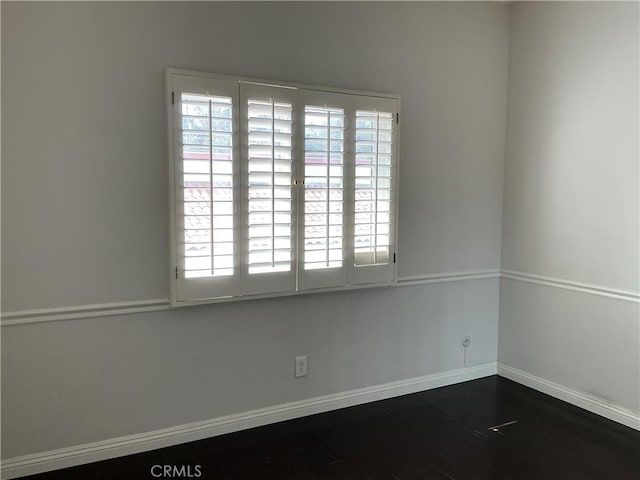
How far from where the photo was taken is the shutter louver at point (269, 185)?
2621mm

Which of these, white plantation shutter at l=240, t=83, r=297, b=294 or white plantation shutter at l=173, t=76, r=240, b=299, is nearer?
white plantation shutter at l=173, t=76, r=240, b=299

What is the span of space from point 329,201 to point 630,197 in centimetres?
176

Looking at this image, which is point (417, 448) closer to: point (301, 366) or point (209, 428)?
point (301, 366)

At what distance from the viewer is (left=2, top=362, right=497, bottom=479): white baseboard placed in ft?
7.67

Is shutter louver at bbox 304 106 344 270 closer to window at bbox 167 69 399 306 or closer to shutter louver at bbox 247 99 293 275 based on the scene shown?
window at bbox 167 69 399 306

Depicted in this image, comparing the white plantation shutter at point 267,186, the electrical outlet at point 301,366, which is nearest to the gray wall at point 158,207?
the electrical outlet at point 301,366

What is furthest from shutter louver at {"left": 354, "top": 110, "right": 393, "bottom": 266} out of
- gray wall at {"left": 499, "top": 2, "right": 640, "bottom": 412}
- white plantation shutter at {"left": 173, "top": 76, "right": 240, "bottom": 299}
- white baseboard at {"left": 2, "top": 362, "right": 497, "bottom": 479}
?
gray wall at {"left": 499, "top": 2, "right": 640, "bottom": 412}

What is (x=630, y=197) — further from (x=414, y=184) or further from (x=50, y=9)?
(x=50, y=9)

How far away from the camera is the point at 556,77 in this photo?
10.6 ft

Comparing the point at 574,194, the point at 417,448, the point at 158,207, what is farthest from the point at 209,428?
the point at 574,194

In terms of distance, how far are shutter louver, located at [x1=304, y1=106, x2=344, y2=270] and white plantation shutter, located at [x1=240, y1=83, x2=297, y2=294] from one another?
11 centimetres

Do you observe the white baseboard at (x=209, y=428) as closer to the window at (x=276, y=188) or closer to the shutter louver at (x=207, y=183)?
the window at (x=276, y=188)

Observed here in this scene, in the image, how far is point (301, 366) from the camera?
2936mm

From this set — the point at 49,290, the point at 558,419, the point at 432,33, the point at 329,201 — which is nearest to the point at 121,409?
the point at 49,290
